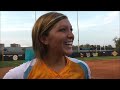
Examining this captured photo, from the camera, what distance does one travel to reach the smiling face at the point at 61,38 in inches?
40.1

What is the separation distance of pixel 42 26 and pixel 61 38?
4.9 inches

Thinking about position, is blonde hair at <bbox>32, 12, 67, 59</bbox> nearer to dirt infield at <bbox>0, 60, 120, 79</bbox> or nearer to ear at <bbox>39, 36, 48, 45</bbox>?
ear at <bbox>39, 36, 48, 45</bbox>

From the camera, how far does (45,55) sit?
3.61 feet

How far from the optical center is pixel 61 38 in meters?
1.07

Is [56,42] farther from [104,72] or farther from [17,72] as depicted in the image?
[104,72]

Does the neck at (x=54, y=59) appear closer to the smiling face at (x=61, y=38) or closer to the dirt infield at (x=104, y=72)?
the smiling face at (x=61, y=38)

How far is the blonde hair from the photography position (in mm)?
991

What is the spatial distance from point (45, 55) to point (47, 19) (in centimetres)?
21

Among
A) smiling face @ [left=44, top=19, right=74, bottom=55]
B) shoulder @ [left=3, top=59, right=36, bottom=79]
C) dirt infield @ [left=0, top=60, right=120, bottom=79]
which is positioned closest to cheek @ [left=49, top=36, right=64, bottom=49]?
smiling face @ [left=44, top=19, right=74, bottom=55]

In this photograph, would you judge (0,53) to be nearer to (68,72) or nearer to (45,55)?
(45,55)
